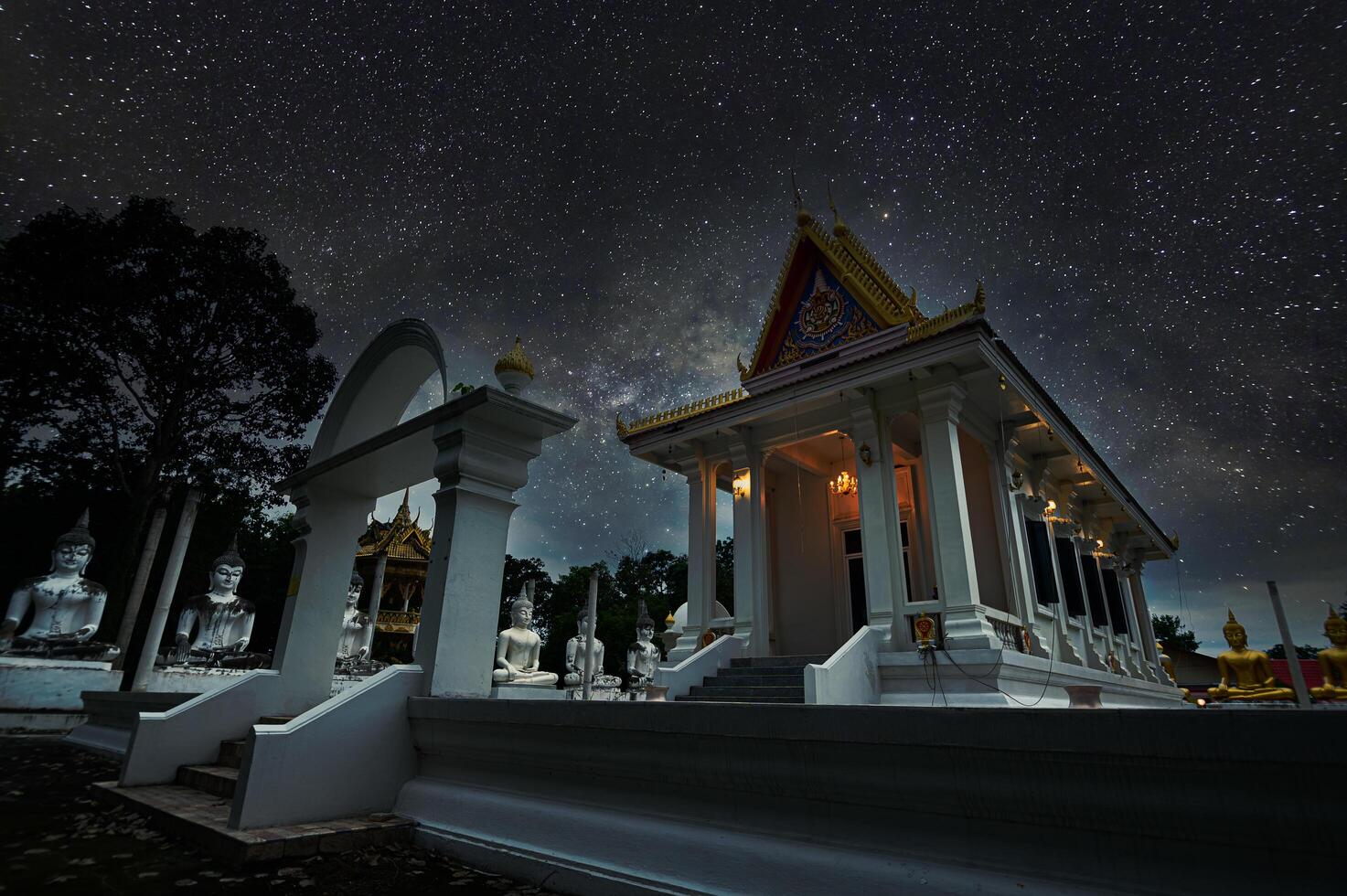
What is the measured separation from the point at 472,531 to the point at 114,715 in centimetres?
668

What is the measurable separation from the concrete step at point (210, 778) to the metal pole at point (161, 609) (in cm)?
713

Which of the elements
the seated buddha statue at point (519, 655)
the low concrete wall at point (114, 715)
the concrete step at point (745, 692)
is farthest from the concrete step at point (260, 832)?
the concrete step at point (745, 692)

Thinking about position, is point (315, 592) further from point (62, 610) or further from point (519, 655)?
point (62, 610)

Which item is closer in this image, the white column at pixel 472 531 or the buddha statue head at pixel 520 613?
the white column at pixel 472 531

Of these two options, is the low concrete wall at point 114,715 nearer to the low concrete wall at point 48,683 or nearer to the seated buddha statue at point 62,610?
the low concrete wall at point 48,683

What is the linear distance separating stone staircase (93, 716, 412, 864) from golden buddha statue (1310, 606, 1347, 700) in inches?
274

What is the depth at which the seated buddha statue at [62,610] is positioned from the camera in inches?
405

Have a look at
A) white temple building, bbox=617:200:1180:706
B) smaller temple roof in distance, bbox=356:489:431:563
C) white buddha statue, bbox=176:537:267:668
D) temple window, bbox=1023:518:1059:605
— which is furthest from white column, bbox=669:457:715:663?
smaller temple roof in distance, bbox=356:489:431:563

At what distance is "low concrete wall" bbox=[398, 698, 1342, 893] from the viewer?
1520mm

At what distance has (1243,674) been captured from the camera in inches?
263

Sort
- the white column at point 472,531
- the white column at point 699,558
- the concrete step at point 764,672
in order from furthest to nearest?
the white column at point 699,558
the concrete step at point 764,672
the white column at point 472,531

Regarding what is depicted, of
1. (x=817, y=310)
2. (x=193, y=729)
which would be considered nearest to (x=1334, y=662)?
(x=193, y=729)

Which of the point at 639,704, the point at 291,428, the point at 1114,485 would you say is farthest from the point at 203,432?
the point at 1114,485

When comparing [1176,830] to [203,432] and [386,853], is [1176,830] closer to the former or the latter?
[386,853]
